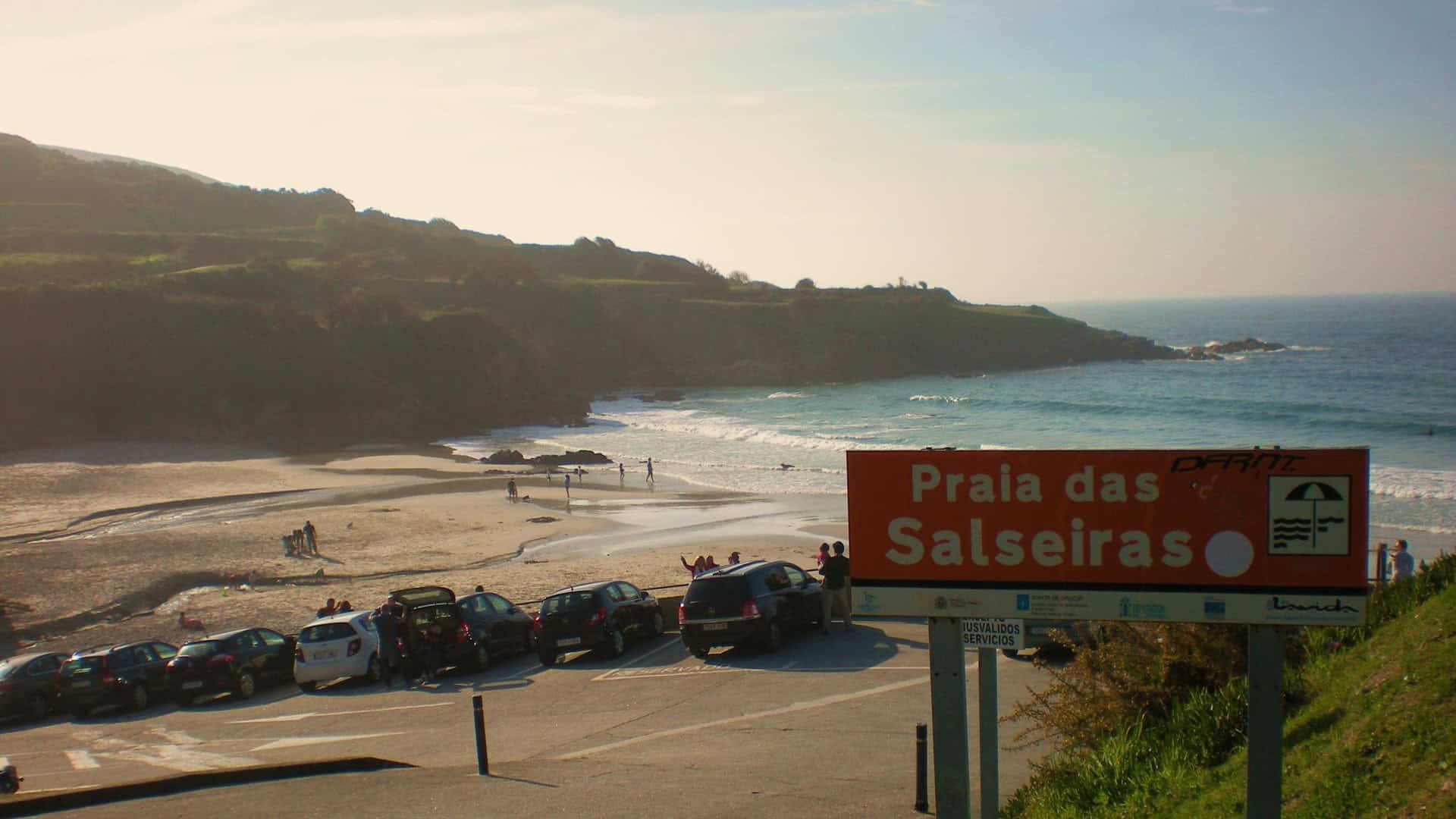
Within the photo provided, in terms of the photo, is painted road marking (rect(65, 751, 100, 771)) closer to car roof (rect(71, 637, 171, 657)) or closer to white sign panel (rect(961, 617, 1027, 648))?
car roof (rect(71, 637, 171, 657))

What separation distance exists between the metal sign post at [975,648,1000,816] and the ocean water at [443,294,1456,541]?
22.4 m

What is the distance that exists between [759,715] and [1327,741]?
7374mm

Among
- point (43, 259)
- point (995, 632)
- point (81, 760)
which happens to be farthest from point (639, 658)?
point (43, 259)

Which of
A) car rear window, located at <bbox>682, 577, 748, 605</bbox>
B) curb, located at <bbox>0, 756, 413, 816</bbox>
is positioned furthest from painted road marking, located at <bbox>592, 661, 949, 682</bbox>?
curb, located at <bbox>0, 756, 413, 816</bbox>

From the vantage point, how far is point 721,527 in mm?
37344

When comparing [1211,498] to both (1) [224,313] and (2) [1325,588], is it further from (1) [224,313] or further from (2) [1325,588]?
(1) [224,313]

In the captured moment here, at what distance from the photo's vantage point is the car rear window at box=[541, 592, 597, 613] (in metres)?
17.4

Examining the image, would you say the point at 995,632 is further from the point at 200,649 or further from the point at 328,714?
the point at 200,649

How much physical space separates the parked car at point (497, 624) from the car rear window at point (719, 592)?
348 cm

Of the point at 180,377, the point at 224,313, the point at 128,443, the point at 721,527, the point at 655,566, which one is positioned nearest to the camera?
the point at 655,566

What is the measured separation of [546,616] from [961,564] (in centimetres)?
1272

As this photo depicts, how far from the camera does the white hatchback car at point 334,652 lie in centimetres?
1734

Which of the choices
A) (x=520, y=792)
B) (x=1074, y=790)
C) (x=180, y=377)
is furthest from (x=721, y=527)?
(x=180, y=377)

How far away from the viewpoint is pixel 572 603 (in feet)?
57.2
